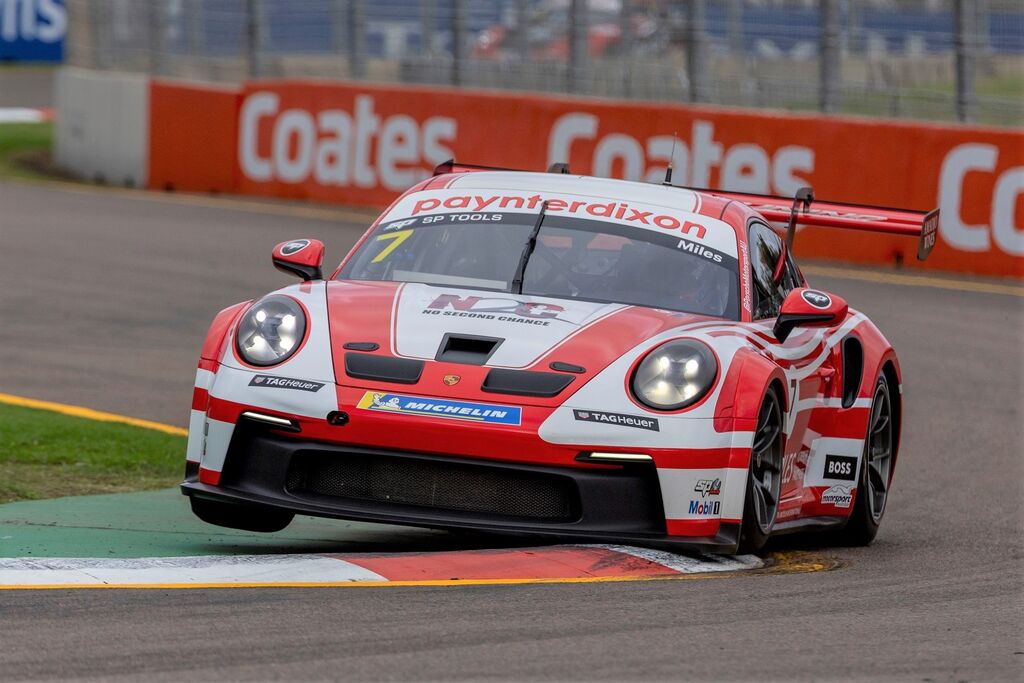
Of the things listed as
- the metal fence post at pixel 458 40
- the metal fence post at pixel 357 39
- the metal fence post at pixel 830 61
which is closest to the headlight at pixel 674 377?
the metal fence post at pixel 830 61

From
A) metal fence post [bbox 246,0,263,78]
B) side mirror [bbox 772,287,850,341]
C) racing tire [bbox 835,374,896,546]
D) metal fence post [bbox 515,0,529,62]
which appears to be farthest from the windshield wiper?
metal fence post [bbox 246,0,263,78]

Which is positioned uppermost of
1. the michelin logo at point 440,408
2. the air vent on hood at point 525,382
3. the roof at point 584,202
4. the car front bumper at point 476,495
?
the roof at point 584,202

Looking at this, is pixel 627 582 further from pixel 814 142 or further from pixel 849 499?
pixel 814 142

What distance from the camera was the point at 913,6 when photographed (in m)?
17.0

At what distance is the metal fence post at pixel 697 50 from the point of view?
1823 centimetres

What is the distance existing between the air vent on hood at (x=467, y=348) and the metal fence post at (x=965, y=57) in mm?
10925

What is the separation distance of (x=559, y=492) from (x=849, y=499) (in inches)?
71.9

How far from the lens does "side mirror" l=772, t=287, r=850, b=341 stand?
6.99m

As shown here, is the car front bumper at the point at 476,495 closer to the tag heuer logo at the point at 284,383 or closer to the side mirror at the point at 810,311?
the tag heuer logo at the point at 284,383

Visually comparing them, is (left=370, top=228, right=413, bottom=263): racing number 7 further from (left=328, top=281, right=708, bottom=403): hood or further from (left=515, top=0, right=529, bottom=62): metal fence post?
(left=515, top=0, right=529, bottom=62): metal fence post

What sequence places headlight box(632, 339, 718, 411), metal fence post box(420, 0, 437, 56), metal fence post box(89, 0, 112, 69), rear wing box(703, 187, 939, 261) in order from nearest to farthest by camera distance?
headlight box(632, 339, 718, 411)
rear wing box(703, 187, 939, 261)
metal fence post box(420, 0, 437, 56)
metal fence post box(89, 0, 112, 69)

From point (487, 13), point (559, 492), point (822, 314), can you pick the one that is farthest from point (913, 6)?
point (559, 492)

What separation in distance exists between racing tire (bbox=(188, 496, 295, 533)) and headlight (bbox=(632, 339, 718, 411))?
1218 mm

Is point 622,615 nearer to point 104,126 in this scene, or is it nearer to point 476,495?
point 476,495
